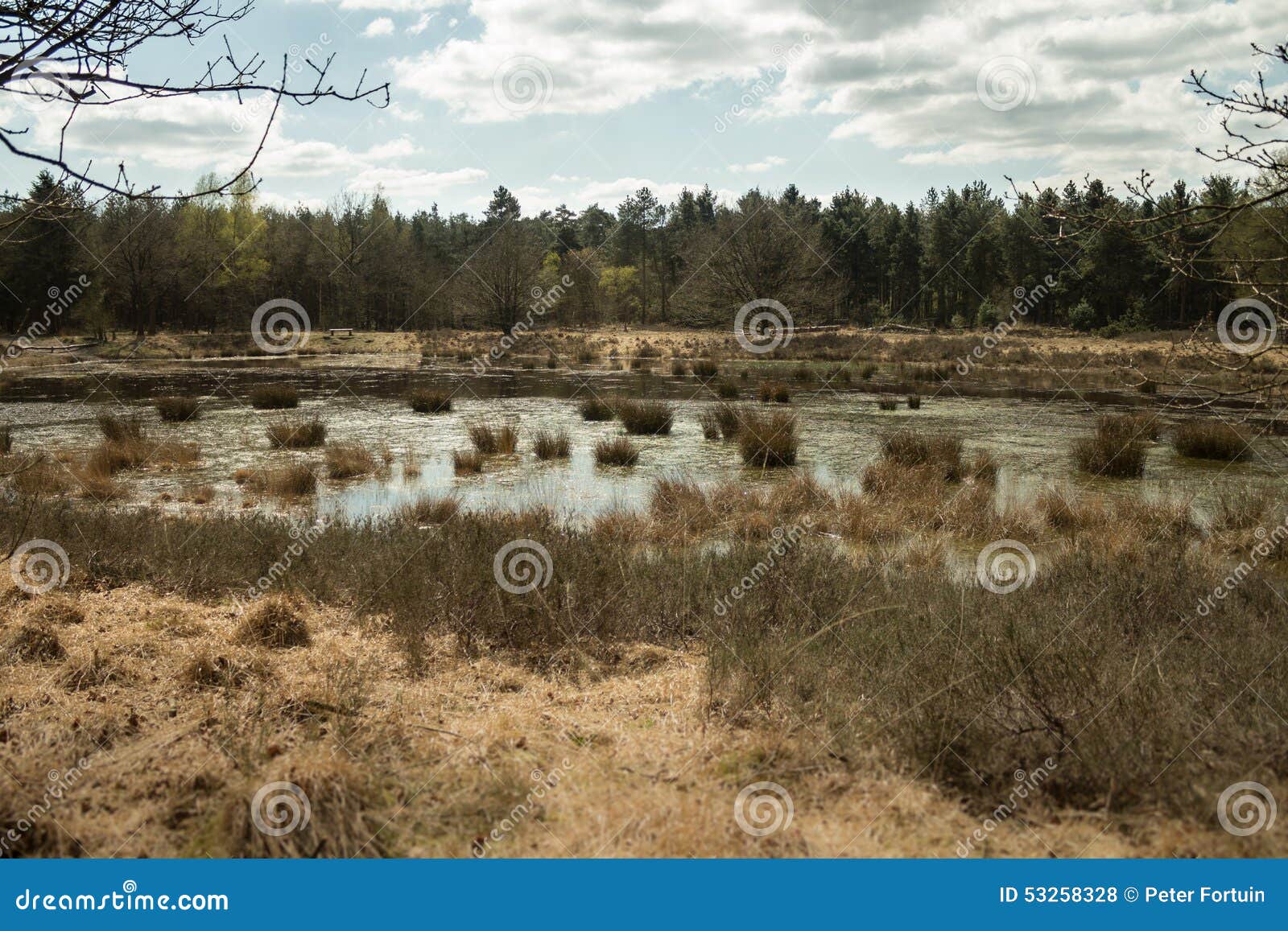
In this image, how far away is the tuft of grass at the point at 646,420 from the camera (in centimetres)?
1598

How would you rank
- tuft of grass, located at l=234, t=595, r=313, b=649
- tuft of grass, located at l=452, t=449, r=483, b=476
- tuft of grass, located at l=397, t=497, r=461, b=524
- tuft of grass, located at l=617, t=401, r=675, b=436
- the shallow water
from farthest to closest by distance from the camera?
tuft of grass, located at l=617, t=401, r=675, b=436, tuft of grass, located at l=452, t=449, r=483, b=476, the shallow water, tuft of grass, located at l=397, t=497, r=461, b=524, tuft of grass, located at l=234, t=595, r=313, b=649

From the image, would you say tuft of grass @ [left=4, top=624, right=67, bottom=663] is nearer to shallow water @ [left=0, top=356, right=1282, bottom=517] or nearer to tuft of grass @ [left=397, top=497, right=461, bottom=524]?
tuft of grass @ [left=397, top=497, right=461, bottom=524]

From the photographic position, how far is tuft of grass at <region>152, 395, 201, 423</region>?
17.4m

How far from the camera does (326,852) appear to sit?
271 centimetres

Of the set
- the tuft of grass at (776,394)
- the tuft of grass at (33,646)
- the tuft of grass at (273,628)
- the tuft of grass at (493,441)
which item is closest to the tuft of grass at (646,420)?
the tuft of grass at (493,441)

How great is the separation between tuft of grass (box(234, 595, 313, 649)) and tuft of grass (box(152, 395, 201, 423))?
47.1ft

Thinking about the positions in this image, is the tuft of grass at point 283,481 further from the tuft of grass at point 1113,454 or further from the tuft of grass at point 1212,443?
the tuft of grass at point 1212,443

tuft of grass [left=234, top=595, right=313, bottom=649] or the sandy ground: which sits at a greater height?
tuft of grass [left=234, top=595, right=313, bottom=649]

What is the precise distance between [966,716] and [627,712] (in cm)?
146

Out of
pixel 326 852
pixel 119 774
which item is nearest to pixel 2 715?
pixel 119 774

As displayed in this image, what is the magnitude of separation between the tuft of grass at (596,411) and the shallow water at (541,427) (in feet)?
0.97

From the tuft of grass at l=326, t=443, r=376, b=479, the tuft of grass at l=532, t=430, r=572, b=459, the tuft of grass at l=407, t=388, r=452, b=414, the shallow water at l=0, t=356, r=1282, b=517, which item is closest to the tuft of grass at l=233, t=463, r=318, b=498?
the shallow water at l=0, t=356, r=1282, b=517

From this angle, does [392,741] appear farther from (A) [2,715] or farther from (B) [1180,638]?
(B) [1180,638]

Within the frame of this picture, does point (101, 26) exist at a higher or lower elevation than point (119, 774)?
higher
